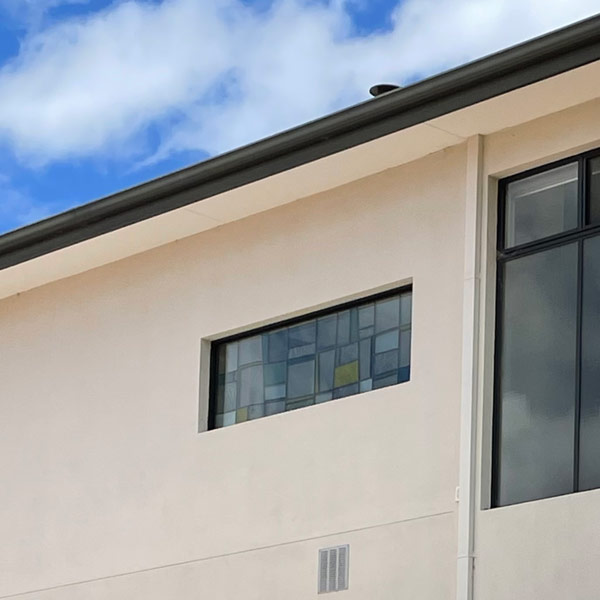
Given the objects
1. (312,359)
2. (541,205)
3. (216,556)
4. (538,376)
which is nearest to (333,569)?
(216,556)

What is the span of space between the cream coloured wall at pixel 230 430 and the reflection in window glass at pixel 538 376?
0.43 metres

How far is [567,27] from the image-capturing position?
11883 millimetres

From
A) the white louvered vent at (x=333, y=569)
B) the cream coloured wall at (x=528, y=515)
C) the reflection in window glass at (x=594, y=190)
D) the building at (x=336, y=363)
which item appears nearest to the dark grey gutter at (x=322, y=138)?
the building at (x=336, y=363)

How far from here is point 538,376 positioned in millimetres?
Answer: 12688

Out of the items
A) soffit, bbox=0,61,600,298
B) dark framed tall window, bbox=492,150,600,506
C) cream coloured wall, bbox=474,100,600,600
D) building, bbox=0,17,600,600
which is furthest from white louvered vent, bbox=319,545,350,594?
soffit, bbox=0,61,600,298

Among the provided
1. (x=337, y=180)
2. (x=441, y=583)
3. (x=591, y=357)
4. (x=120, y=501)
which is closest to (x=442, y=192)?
(x=337, y=180)

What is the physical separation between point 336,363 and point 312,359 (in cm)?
28

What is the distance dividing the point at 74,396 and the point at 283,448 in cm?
283

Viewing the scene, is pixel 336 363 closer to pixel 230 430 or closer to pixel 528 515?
pixel 230 430

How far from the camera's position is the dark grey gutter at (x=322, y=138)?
1214cm

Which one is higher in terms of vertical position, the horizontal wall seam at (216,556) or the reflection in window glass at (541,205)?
the reflection in window glass at (541,205)

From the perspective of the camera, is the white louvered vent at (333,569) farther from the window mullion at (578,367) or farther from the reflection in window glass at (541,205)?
the reflection in window glass at (541,205)

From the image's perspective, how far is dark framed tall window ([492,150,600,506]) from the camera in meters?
12.3

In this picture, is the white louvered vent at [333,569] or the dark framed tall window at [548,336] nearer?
the dark framed tall window at [548,336]
